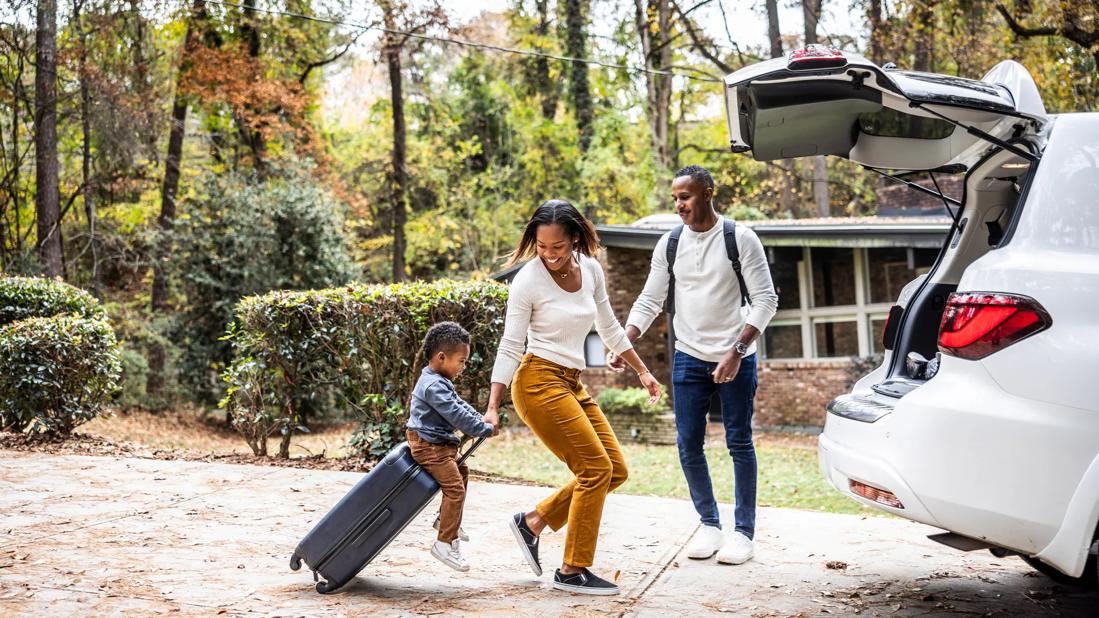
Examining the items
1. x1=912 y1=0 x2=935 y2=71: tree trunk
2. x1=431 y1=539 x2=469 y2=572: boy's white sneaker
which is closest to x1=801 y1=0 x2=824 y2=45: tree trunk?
x1=912 y1=0 x2=935 y2=71: tree trunk

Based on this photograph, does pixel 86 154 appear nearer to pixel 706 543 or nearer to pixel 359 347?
pixel 359 347

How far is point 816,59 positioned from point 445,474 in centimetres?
244

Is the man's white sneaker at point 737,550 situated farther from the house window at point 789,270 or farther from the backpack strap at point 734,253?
the house window at point 789,270

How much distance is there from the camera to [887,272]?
57.3ft

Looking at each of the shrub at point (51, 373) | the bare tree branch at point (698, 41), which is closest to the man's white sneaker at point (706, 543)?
the shrub at point (51, 373)

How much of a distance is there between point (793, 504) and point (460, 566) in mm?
6214

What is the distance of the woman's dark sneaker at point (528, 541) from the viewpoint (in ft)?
15.4

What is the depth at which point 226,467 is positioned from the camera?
783 centimetres

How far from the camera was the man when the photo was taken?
5078mm

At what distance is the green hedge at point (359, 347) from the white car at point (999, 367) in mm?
4179

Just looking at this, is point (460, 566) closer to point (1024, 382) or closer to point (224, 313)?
point (1024, 382)

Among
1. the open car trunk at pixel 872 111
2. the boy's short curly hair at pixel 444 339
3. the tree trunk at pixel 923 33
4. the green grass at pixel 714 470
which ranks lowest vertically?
the green grass at pixel 714 470

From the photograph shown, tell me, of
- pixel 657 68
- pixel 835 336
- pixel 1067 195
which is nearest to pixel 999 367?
pixel 1067 195

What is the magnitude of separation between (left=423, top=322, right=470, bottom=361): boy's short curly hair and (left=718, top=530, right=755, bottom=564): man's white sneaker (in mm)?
1838
